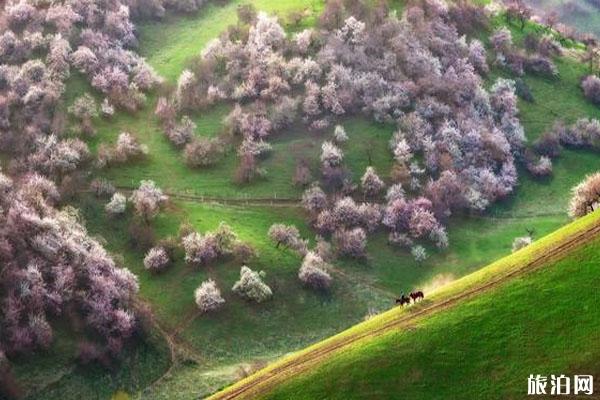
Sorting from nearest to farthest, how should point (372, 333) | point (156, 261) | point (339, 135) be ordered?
point (372, 333) → point (156, 261) → point (339, 135)

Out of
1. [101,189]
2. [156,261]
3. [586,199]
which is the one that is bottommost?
[156,261]

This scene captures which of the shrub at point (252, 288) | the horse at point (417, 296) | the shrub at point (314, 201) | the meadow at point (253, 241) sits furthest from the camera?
the shrub at point (314, 201)

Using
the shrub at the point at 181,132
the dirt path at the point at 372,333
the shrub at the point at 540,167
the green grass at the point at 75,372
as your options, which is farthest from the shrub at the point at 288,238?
the shrub at the point at 540,167

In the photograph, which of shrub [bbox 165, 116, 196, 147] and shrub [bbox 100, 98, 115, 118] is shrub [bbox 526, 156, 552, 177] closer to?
shrub [bbox 165, 116, 196, 147]

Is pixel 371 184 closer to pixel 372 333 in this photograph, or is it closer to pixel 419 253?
pixel 419 253

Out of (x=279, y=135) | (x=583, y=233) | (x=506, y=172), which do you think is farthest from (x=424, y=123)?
(x=583, y=233)

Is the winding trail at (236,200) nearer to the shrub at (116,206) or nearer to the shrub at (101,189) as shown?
the shrub at (101,189)

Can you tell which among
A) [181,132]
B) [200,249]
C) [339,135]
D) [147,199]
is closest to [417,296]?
[200,249]
